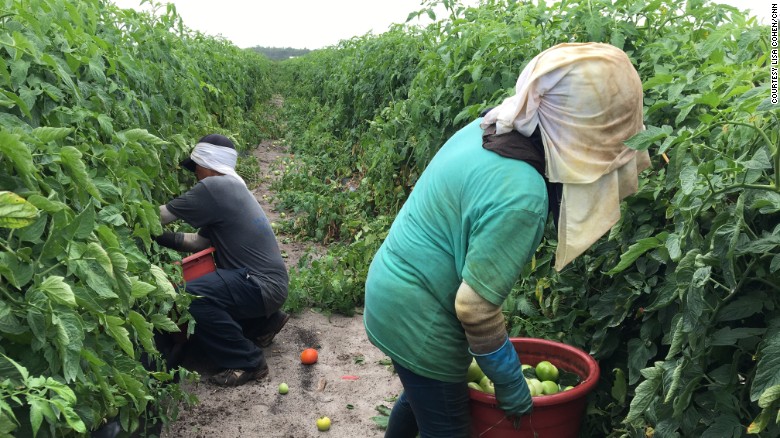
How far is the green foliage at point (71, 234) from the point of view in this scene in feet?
5.91

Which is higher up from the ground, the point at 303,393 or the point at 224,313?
the point at 224,313

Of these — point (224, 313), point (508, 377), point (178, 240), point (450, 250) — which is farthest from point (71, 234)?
point (178, 240)

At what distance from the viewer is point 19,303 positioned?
71.6 inches

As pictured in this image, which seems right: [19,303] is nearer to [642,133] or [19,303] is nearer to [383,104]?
[642,133]

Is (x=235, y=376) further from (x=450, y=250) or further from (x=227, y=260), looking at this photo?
→ (x=450, y=250)

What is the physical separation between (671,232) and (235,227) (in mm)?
2830

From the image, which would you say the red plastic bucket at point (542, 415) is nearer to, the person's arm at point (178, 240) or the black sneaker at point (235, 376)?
the black sneaker at point (235, 376)

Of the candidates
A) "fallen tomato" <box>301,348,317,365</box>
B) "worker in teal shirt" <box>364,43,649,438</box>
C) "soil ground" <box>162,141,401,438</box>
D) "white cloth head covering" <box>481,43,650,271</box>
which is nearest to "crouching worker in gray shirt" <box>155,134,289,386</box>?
"soil ground" <box>162,141,401,438</box>

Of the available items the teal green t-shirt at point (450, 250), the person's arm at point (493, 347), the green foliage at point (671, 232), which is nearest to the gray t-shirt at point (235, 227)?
the green foliage at point (671, 232)

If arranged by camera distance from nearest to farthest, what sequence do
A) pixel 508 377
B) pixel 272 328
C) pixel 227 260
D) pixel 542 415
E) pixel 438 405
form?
pixel 508 377 → pixel 542 415 → pixel 438 405 → pixel 227 260 → pixel 272 328

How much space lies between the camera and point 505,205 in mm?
2021

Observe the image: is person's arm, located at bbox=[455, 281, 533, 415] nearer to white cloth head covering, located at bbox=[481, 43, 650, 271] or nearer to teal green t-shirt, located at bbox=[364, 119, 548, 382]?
teal green t-shirt, located at bbox=[364, 119, 548, 382]

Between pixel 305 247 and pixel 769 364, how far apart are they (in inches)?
227

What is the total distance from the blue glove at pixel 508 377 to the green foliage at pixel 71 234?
1188 mm
